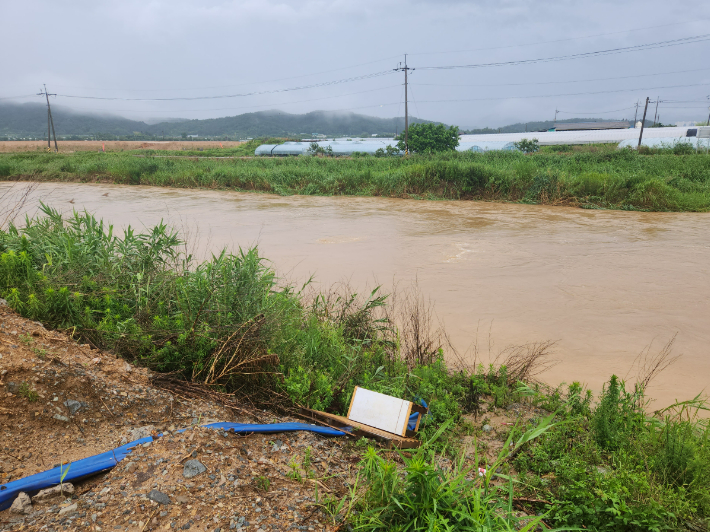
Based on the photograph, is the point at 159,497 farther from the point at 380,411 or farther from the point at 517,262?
the point at 517,262

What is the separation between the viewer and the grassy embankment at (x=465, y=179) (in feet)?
46.9

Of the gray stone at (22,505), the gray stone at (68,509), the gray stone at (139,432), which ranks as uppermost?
the gray stone at (22,505)

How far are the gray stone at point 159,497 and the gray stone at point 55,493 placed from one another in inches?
12.8

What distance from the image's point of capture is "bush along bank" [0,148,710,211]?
14.3 m

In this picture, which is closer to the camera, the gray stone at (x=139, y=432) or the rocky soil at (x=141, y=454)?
the rocky soil at (x=141, y=454)

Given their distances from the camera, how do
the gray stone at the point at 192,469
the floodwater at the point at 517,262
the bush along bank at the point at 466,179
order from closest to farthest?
1. the gray stone at the point at 192,469
2. the floodwater at the point at 517,262
3. the bush along bank at the point at 466,179

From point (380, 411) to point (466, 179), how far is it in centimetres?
1454

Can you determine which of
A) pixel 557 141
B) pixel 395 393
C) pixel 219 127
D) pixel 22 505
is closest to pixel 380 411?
pixel 395 393

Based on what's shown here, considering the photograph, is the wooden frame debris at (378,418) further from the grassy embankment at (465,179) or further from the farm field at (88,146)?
the farm field at (88,146)

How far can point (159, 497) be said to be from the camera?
198cm

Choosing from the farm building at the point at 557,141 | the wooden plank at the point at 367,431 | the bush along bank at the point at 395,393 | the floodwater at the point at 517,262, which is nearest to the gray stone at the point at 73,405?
the bush along bank at the point at 395,393

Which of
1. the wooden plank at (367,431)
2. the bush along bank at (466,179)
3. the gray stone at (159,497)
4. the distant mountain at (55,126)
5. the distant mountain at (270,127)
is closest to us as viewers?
the gray stone at (159,497)

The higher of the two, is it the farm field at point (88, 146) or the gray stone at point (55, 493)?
the gray stone at point (55, 493)

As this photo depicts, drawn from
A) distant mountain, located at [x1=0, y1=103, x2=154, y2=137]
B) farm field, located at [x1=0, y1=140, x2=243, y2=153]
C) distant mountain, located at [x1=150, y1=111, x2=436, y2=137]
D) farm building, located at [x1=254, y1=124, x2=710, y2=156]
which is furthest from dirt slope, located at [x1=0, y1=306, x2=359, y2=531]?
distant mountain, located at [x1=0, y1=103, x2=154, y2=137]
